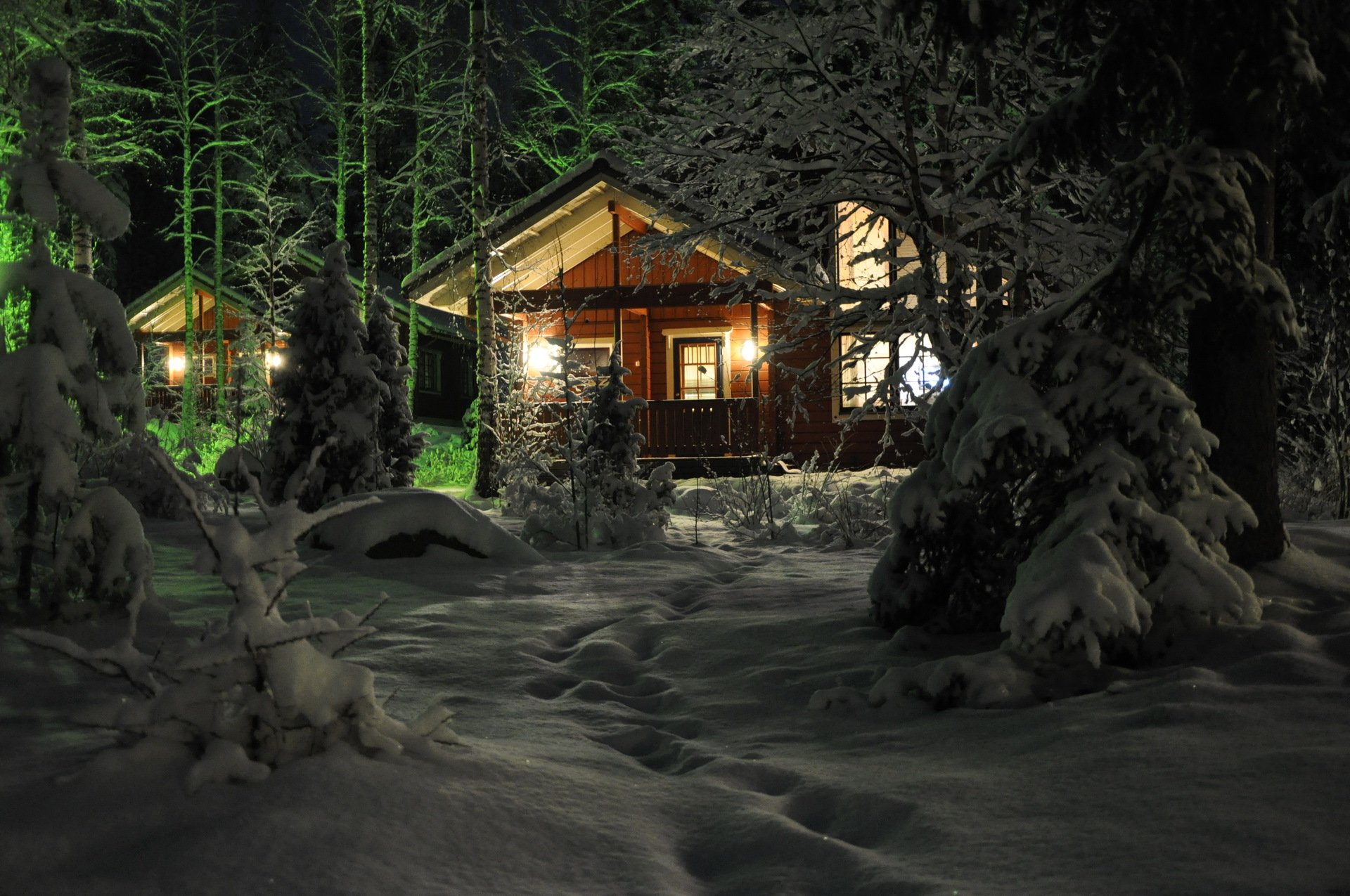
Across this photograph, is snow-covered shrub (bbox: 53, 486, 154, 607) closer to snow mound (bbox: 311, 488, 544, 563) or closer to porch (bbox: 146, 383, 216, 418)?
snow mound (bbox: 311, 488, 544, 563)

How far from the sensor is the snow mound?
886 centimetres

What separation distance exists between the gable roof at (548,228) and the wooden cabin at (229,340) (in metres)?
8.71

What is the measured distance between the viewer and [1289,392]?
41.4 feet

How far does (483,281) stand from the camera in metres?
16.7

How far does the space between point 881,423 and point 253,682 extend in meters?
19.3

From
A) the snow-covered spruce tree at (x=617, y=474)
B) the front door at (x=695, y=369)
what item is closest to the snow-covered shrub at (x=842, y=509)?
the snow-covered spruce tree at (x=617, y=474)

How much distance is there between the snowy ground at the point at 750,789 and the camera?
272cm

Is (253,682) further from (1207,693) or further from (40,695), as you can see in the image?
(1207,693)

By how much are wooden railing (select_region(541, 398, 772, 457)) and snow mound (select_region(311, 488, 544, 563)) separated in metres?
10.9

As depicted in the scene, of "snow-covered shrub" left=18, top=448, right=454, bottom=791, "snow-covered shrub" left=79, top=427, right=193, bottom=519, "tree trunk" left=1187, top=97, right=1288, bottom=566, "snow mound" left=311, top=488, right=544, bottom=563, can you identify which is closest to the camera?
"snow-covered shrub" left=18, top=448, right=454, bottom=791

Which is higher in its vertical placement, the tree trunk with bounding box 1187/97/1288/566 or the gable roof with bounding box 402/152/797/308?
the gable roof with bounding box 402/152/797/308

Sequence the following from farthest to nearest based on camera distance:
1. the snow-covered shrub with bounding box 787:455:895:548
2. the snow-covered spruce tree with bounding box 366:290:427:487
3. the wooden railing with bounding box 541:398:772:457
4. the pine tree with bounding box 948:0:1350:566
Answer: the wooden railing with bounding box 541:398:772:457, the snow-covered spruce tree with bounding box 366:290:427:487, the snow-covered shrub with bounding box 787:455:895:548, the pine tree with bounding box 948:0:1350:566

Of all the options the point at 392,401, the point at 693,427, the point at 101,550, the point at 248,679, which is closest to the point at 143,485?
the point at 392,401

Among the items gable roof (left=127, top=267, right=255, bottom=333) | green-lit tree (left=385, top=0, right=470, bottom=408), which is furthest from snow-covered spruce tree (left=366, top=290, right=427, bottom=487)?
gable roof (left=127, top=267, right=255, bottom=333)
